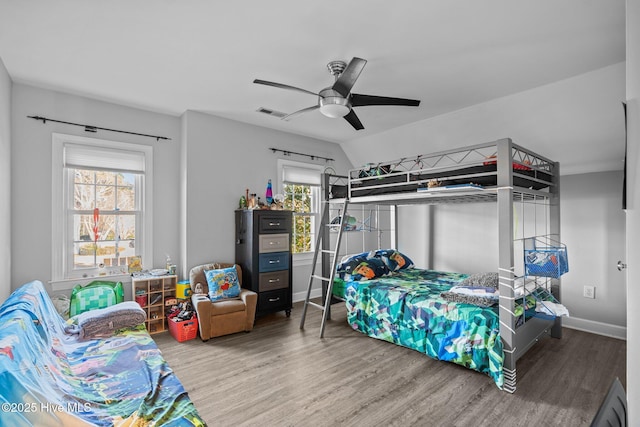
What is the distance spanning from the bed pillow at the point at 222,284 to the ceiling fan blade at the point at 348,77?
2.47 m

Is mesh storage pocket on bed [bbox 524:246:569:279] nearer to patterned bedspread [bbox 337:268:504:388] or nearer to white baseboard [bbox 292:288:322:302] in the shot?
patterned bedspread [bbox 337:268:504:388]

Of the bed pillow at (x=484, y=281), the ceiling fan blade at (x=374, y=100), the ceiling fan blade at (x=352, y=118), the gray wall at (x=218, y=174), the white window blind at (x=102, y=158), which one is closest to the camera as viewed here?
the ceiling fan blade at (x=374, y=100)

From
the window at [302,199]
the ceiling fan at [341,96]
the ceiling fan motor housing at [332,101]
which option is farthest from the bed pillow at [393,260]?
the ceiling fan motor housing at [332,101]

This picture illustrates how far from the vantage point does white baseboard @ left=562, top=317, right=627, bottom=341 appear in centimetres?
333

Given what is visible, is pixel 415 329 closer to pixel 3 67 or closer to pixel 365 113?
pixel 365 113

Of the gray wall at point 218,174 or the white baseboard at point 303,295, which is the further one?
the white baseboard at point 303,295

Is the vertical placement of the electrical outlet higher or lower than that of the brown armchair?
higher

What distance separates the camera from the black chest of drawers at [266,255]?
3.95 metres

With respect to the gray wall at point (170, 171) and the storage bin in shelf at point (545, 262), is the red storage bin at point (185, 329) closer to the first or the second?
the gray wall at point (170, 171)

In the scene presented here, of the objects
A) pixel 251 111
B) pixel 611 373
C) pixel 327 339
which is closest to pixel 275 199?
pixel 251 111

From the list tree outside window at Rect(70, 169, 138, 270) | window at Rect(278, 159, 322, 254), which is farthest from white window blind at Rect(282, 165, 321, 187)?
tree outside window at Rect(70, 169, 138, 270)

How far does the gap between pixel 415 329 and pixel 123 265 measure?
3.38 m

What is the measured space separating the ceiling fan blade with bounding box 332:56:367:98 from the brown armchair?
2.49m

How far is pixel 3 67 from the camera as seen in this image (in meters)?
2.71
